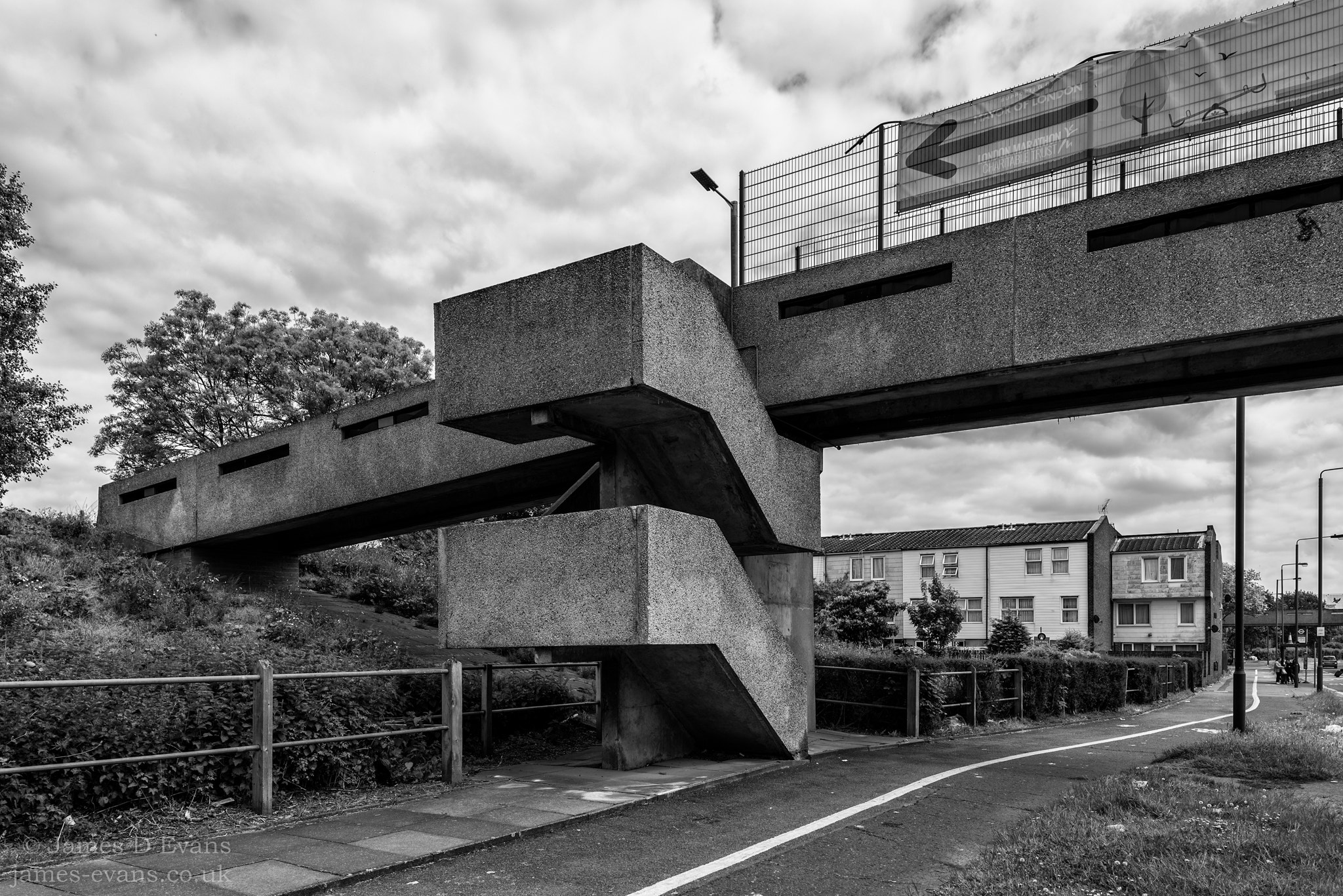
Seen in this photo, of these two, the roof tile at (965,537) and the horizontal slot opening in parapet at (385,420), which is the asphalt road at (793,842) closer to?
the horizontal slot opening in parapet at (385,420)

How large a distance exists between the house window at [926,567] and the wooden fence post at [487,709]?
4512 cm

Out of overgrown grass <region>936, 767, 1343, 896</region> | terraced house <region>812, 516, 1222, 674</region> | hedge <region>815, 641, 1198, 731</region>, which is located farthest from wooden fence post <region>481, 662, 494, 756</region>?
terraced house <region>812, 516, 1222, 674</region>

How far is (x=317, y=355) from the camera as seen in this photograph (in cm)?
3631

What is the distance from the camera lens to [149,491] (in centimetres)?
2230

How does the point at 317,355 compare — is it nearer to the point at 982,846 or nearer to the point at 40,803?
the point at 40,803

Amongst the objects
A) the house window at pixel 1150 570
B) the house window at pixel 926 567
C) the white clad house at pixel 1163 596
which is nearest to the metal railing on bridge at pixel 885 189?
the house window at pixel 926 567

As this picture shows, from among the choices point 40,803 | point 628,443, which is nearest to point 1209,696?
point 628,443

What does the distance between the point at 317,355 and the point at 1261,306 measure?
106 ft

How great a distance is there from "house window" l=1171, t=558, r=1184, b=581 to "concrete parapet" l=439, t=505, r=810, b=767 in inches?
1895

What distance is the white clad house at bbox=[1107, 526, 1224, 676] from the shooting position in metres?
52.8

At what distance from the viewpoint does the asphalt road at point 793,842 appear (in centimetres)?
666

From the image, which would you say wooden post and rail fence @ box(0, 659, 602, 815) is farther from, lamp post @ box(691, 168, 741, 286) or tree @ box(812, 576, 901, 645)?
tree @ box(812, 576, 901, 645)

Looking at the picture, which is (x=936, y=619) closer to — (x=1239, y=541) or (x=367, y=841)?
(x=1239, y=541)

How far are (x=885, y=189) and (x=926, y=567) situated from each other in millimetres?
43721
